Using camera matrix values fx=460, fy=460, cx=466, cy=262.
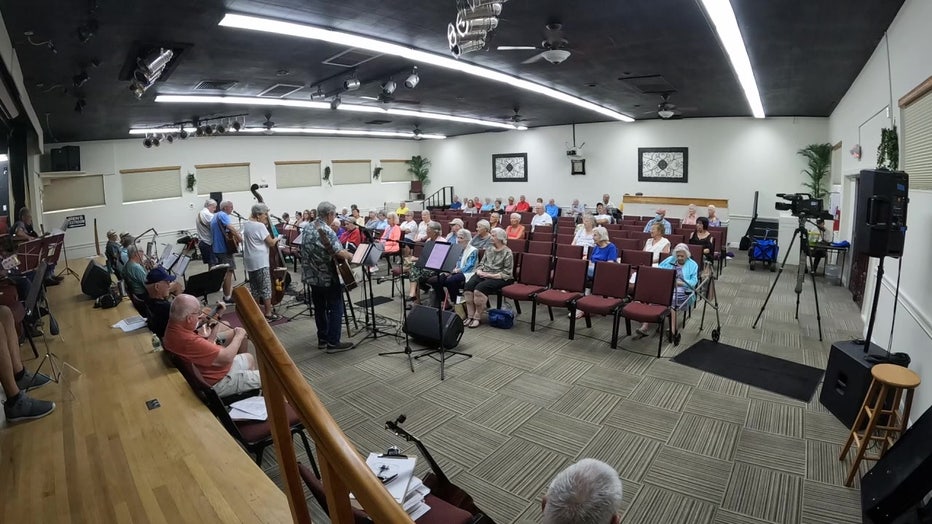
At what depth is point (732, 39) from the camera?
16.9 feet

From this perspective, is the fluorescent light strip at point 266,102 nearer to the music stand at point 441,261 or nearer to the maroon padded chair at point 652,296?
the music stand at point 441,261

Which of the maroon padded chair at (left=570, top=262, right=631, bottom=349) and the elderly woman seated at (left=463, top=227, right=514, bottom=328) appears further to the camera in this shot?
the elderly woman seated at (left=463, top=227, right=514, bottom=328)

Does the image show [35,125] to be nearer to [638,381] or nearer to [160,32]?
[160,32]

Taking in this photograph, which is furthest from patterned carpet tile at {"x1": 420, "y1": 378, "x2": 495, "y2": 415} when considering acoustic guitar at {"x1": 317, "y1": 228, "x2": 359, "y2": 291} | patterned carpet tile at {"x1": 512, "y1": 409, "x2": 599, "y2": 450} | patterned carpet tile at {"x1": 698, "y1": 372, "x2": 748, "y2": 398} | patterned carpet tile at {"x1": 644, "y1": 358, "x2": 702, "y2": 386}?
patterned carpet tile at {"x1": 698, "y1": 372, "x2": 748, "y2": 398}

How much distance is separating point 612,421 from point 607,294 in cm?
214

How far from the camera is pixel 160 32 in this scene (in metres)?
4.45

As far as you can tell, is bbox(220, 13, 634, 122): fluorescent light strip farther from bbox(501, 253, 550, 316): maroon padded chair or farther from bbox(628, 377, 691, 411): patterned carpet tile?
bbox(628, 377, 691, 411): patterned carpet tile

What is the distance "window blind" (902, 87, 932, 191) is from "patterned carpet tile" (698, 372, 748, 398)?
206 centimetres

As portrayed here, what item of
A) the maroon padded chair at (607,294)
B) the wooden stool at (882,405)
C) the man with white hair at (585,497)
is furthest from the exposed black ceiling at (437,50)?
the man with white hair at (585,497)

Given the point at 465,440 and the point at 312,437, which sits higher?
the point at 312,437

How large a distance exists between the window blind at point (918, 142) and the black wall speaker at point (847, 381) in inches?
50.1

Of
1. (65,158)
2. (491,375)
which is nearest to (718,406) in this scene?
(491,375)

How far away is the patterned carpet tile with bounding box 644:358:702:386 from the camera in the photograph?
4.39m

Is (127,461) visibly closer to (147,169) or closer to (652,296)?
(652,296)
